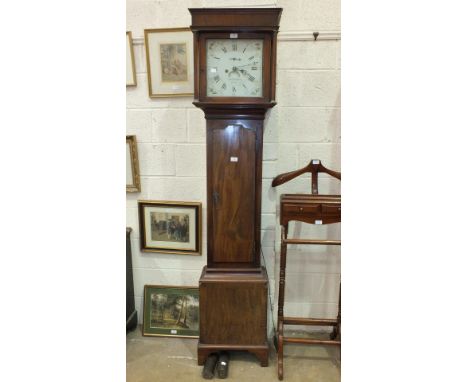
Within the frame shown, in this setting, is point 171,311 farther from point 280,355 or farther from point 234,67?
point 234,67

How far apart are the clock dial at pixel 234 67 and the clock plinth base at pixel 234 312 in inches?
34.6

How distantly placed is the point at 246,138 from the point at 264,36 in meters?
0.45

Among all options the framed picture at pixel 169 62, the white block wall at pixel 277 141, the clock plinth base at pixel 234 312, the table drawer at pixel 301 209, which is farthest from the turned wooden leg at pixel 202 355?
the framed picture at pixel 169 62

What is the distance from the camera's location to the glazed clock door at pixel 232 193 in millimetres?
1644

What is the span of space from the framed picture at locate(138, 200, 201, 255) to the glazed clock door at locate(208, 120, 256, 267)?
1.08 ft

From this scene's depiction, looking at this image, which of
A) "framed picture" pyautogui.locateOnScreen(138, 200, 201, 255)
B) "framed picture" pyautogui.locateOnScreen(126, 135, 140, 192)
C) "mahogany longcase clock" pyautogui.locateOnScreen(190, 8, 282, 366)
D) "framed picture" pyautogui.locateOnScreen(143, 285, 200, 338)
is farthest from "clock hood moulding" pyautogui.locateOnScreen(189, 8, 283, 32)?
"framed picture" pyautogui.locateOnScreen(143, 285, 200, 338)

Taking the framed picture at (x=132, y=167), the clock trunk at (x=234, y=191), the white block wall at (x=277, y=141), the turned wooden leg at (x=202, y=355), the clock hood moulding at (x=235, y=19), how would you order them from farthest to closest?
the framed picture at (x=132, y=167), the white block wall at (x=277, y=141), the turned wooden leg at (x=202, y=355), the clock trunk at (x=234, y=191), the clock hood moulding at (x=235, y=19)

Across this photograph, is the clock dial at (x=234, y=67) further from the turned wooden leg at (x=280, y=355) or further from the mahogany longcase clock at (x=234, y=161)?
the turned wooden leg at (x=280, y=355)

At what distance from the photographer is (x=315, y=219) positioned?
167 centimetres

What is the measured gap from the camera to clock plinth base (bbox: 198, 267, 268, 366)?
1709mm

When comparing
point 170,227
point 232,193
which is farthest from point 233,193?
point 170,227

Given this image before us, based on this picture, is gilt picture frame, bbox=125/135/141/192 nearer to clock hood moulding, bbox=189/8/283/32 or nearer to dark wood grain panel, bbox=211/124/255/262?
dark wood grain panel, bbox=211/124/255/262

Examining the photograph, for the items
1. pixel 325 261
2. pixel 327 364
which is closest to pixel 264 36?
pixel 325 261
